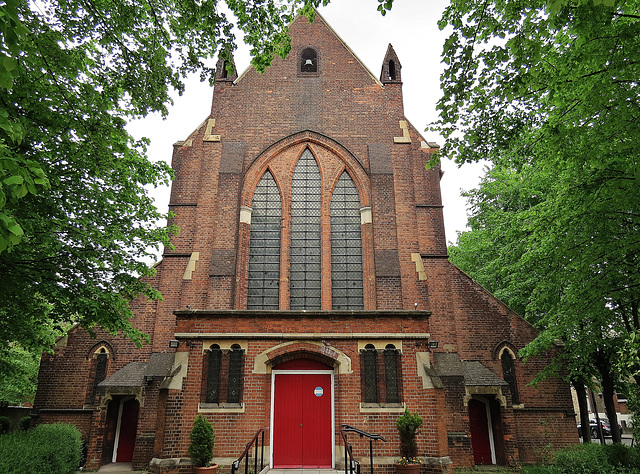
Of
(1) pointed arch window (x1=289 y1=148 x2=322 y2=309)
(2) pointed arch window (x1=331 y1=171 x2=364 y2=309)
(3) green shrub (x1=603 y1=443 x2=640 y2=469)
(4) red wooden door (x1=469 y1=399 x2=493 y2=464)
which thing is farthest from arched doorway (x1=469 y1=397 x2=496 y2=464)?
(1) pointed arch window (x1=289 y1=148 x2=322 y2=309)

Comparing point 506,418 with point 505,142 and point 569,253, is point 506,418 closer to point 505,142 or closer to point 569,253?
Answer: point 569,253

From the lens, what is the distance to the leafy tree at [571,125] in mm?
6832

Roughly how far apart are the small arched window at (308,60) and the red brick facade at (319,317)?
0.56 ft

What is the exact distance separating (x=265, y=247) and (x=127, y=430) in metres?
7.04

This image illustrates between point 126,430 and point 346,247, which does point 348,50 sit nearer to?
point 346,247

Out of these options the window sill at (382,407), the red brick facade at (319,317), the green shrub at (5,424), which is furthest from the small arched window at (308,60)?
the green shrub at (5,424)

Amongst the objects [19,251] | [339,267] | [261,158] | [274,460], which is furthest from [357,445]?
[261,158]

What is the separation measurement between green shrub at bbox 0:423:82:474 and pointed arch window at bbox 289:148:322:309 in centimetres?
678

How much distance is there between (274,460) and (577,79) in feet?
32.7

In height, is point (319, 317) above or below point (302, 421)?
above

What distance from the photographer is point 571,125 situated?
27.5ft

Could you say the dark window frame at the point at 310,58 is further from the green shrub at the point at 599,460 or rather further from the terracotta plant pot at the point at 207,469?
the green shrub at the point at 599,460

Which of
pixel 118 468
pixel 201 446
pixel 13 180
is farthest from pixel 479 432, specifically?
pixel 13 180

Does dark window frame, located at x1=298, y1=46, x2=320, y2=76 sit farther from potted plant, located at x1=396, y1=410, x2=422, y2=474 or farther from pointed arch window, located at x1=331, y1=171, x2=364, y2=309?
potted plant, located at x1=396, y1=410, x2=422, y2=474
